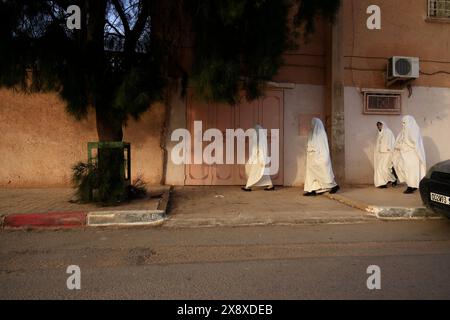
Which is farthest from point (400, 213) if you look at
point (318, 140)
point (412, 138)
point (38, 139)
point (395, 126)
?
point (38, 139)

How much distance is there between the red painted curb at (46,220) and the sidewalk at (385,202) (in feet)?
14.5

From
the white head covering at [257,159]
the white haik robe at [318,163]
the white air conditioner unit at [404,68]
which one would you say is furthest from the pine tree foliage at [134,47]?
the white air conditioner unit at [404,68]

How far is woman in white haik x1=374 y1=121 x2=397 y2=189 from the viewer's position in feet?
28.8

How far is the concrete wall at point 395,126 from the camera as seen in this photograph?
968cm

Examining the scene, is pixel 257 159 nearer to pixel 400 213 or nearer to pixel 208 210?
pixel 208 210

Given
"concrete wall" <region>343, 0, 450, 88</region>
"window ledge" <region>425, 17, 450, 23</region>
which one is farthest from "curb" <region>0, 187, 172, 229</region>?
"window ledge" <region>425, 17, 450, 23</region>

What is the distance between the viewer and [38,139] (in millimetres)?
8539

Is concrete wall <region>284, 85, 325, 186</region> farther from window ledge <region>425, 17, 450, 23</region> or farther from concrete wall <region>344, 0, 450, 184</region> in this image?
window ledge <region>425, 17, 450, 23</region>

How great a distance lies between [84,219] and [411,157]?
6.61 m

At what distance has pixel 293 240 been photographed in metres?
4.58

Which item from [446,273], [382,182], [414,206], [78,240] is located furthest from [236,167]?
[446,273]

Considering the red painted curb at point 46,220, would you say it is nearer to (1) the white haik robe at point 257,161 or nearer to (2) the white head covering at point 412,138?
(1) the white haik robe at point 257,161

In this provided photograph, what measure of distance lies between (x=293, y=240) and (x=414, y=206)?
2.69 m

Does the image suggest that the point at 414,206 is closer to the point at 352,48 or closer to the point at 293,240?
the point at 293,240
